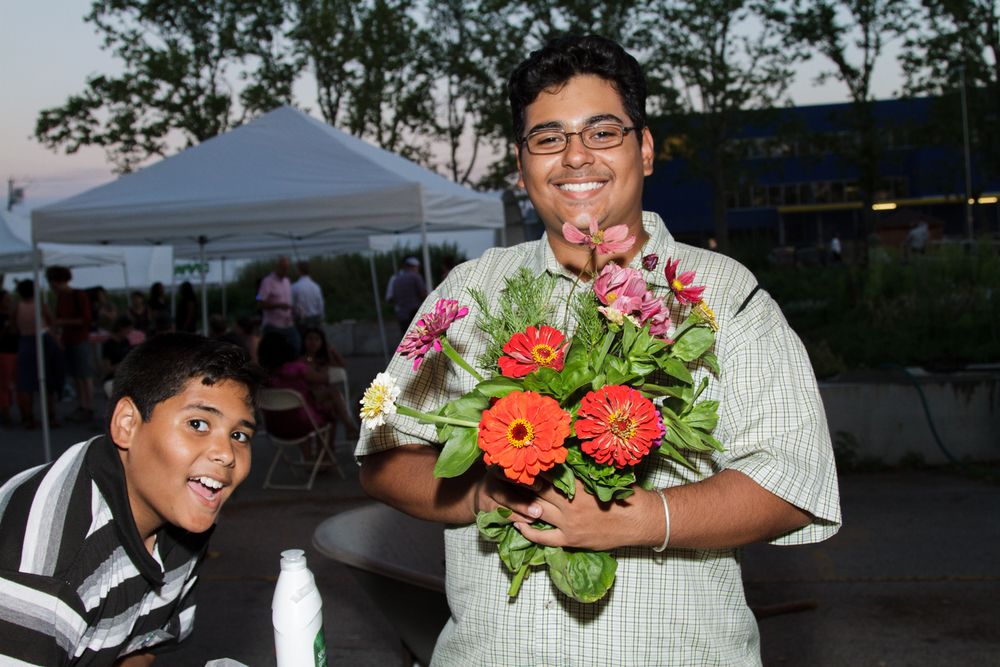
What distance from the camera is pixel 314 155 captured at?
7.21 metres

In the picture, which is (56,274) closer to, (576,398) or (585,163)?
(585,163)

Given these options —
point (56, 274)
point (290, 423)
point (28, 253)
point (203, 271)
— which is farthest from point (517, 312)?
point (28, 253)

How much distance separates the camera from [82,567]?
154cm

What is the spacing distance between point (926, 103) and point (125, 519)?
174 ft

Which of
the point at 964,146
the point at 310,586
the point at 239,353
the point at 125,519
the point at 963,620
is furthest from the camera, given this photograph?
the point at 964,146

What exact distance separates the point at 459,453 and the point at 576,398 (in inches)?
7.3

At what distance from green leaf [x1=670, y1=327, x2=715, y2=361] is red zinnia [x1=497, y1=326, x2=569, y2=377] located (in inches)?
7.7

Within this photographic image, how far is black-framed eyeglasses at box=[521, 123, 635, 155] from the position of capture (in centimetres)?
153

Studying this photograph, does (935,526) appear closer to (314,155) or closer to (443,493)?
(443,493)

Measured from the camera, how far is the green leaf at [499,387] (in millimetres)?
1145

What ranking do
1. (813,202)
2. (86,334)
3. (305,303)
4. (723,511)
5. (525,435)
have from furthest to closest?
(813,202)
(305,303)
(86,334)
(723,511)
(525,435)

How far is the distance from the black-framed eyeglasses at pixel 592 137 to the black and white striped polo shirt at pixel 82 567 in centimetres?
108

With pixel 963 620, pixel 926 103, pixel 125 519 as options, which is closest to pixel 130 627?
pixel 125 519

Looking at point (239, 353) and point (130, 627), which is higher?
point (239, 353)
